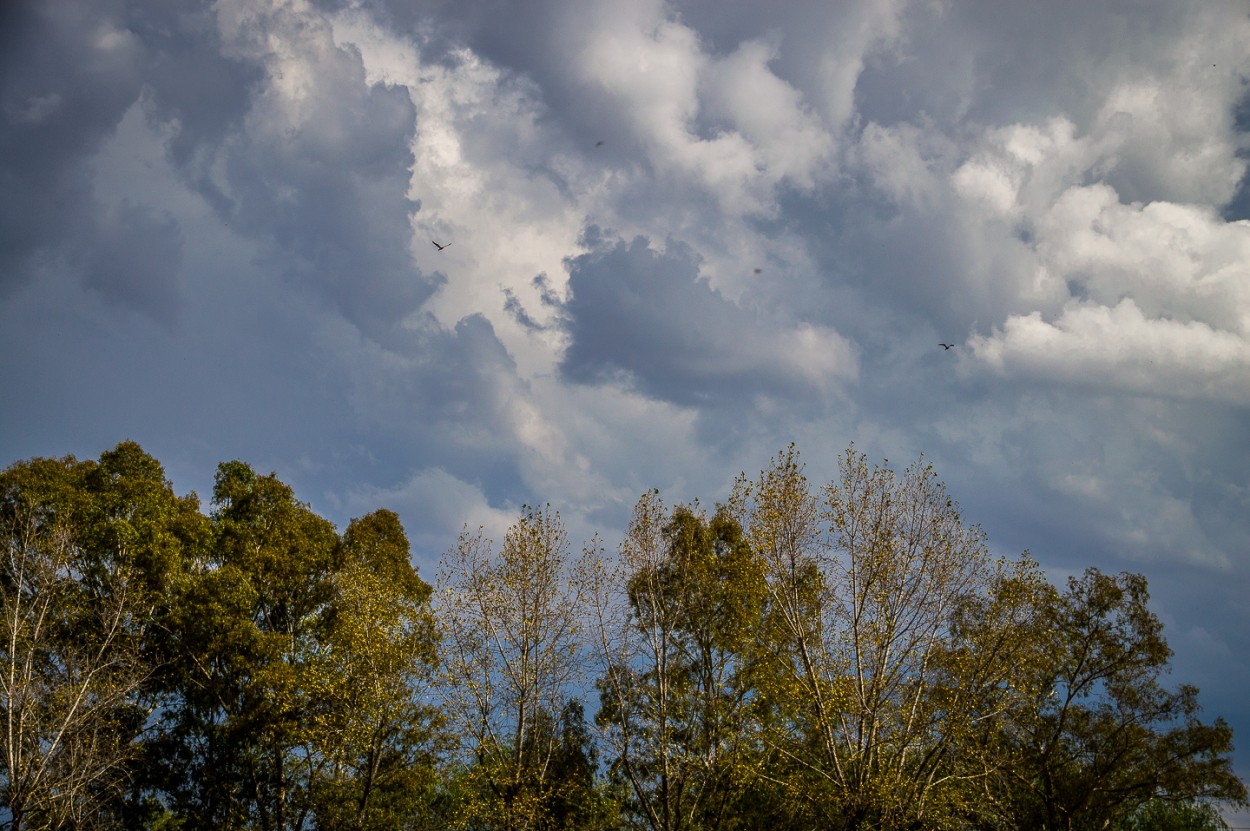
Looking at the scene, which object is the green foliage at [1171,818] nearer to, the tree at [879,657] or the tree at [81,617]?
the tree at [879,657]

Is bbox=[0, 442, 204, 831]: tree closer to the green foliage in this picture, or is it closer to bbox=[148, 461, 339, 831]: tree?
bbox=[148, 461, 339, 831]: tree

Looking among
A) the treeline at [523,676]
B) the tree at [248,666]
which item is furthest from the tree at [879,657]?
the tree at [248,666]

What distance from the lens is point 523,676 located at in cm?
2905

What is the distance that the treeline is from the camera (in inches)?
1039

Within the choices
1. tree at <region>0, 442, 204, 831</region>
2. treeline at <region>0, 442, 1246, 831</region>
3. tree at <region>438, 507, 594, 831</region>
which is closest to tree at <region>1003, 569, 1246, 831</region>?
treeline at <region>0, 442, 1246, 831</region>

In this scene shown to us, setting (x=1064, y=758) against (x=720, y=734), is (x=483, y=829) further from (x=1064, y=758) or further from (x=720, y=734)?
(x=1064, y=758)

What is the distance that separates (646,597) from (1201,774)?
22.2m

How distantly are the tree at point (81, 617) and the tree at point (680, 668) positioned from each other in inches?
663

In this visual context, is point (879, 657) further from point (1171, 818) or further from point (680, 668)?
point (1171, 818)

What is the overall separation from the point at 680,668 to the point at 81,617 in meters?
22.4

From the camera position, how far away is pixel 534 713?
29.8 metres

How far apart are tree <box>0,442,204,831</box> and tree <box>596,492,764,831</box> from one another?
16853mm

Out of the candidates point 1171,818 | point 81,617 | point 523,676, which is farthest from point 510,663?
point 1171,818

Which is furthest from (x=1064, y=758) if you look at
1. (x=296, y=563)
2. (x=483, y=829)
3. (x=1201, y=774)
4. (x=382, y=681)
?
Result: (x=296, y=563)
